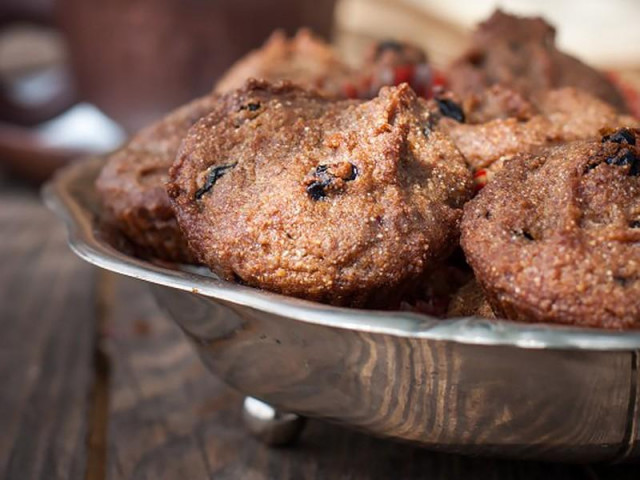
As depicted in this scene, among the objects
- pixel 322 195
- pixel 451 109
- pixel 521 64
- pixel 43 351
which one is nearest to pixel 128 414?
pixel 43 351

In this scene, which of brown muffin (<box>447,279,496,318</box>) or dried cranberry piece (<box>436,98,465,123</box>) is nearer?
brown muffin (<box>447,279,496,318</box>)

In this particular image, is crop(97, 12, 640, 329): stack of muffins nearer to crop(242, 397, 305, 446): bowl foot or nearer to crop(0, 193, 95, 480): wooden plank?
crop(242, 397, 305, 446): bowl foot

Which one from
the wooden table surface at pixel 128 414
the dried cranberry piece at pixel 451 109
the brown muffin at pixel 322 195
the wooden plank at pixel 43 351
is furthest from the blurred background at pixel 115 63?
the brown muffin at pixel 322 195

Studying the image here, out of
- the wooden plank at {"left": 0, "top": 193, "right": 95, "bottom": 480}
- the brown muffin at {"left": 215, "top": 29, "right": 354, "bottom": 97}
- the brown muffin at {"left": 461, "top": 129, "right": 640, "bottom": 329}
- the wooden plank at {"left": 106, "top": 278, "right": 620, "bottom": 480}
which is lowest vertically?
the wooden plank at {"left": 0, "top": 193, "right": 95, "bottom": 480}

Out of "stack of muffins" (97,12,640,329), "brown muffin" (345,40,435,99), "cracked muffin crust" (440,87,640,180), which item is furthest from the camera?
"brown muffin" (345,40,435,99)

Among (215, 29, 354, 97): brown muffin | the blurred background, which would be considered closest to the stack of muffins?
(215, 29, 354, 97): brown muffin

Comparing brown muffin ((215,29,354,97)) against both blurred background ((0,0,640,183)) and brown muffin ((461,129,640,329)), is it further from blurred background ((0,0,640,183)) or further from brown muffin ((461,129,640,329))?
blurred background ((0,0,640,183))

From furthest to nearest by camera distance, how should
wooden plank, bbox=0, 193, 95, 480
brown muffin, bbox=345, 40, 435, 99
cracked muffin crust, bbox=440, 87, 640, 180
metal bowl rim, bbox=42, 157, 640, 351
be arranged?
brown muffin, bbox=345, 40, 435, 99, wooden plank, bbox=0, 193, 95, 480, cracked muffin crust, bbox=440, 87, 640, 180, metal bowl rim, bbox=42, 157, 640, 351

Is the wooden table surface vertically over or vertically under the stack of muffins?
under

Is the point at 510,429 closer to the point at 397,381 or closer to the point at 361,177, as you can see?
the point at 397,381
